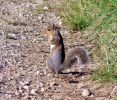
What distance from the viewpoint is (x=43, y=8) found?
35.0 ft

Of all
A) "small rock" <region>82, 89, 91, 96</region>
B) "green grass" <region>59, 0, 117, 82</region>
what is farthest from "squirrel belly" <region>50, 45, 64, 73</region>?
"small rock" <region>82, 89, 91, 96</region>

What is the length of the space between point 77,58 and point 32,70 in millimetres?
683

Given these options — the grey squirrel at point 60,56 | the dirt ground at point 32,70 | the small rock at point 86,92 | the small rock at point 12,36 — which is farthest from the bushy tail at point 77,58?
the small rock at point 12,36

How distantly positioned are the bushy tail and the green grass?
195mm

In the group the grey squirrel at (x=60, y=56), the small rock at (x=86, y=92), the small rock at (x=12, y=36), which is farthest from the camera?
the small rock at (x=12, y=36)

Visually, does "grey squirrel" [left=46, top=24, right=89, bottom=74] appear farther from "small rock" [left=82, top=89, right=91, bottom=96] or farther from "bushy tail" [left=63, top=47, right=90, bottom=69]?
"small rock" [left=82, top=89, right=91, bottom=96]

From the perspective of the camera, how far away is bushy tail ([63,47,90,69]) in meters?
6.36

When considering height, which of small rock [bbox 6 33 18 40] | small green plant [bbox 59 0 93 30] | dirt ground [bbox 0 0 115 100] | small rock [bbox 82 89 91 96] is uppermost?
small green plant [bbox 59 0 93 30]

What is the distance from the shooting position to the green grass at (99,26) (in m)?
6.22

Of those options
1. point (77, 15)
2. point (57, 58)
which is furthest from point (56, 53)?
point (77, 15)

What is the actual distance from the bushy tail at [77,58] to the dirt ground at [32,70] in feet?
0.62

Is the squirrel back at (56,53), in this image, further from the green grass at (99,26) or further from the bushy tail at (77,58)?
the green grass at (99,26)

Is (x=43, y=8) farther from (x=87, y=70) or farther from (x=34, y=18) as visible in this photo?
(x=87, y=70)

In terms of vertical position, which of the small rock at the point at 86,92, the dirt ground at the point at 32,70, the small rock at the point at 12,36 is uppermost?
the small rock at the point at 12,36
